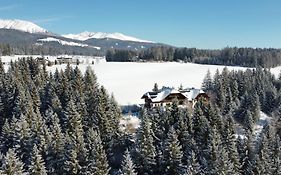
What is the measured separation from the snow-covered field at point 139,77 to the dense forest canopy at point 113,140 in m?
25.8

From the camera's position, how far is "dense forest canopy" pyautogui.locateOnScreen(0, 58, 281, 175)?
57.3 metres

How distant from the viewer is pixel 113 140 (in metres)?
70.8

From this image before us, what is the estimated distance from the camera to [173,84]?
5256 inches

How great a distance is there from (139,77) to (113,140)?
74.5 m

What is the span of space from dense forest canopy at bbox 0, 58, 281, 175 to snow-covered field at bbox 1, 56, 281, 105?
25.8m

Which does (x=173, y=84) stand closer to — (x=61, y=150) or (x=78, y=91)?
(x=78, y=91)

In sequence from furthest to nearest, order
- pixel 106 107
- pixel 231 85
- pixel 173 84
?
pixel 173 84
pixel 231 85
pixel 106 107

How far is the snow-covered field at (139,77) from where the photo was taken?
396ft

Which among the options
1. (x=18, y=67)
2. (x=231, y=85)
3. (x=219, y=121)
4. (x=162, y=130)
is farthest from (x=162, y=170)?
(x=18, y=67)

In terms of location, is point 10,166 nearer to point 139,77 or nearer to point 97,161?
point 97,161

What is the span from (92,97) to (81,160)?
2487cm

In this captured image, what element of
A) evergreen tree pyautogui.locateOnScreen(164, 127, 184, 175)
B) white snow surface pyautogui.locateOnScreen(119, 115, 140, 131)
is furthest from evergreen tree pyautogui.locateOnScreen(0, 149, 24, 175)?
white snow surface pyautogui.locateOnScreen(119, 115, 140, 131)

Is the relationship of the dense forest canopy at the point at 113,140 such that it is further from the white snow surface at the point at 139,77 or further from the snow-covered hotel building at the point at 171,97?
the white snow surface at the point at 139,77

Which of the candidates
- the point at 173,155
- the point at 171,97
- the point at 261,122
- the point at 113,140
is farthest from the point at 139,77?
the point at 173,155
